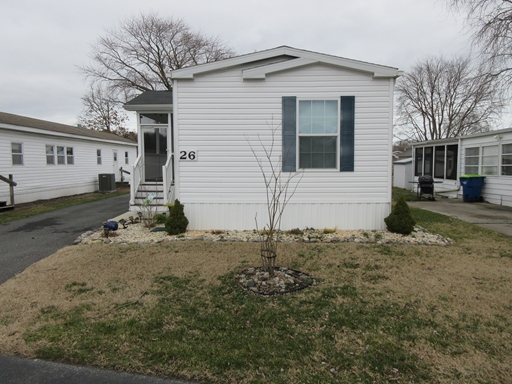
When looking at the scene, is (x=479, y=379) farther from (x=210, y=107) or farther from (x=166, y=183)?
(x=166, y=183)

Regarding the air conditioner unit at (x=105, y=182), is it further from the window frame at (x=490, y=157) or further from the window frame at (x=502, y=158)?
the window frame at (x=502, y=158)

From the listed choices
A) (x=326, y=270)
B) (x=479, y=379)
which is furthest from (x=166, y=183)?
(x=479, y=379)

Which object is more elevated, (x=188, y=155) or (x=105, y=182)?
(x=188, y=155)

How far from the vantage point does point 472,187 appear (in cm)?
1198

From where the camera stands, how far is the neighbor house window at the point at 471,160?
1261 cm

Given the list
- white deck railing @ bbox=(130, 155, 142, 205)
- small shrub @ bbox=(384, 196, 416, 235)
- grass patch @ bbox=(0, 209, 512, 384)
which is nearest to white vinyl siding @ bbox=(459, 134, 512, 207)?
small shrub @ bbox=(384, 196, 416, 235)

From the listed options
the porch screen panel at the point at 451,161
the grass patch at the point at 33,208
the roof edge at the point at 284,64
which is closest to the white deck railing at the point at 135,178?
the roof edge at the point at 284,64

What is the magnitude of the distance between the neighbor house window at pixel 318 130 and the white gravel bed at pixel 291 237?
1.54 meters

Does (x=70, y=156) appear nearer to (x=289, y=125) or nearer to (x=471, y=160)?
(x=289, y=125)

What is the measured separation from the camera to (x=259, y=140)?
6.86 metres

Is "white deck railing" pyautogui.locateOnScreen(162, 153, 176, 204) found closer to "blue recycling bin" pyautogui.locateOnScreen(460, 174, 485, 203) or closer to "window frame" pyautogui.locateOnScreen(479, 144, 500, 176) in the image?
"blue recycling bin" pyautogui.locateOnScreen(460, 174, 485, 203)

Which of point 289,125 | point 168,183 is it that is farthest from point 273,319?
point 168,183

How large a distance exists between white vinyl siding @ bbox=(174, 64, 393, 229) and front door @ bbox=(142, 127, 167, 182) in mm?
3066

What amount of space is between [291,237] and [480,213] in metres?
6.48
